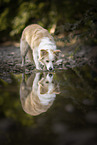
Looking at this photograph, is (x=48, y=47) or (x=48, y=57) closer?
(x=48, y=57)

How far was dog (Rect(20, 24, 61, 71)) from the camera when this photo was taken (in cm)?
300

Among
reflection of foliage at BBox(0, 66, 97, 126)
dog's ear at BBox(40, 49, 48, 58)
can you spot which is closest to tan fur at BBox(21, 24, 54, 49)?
dog's ear at BBox(40, 49, 48, 58)

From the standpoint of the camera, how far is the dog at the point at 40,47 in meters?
3.00

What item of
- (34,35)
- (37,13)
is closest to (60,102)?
(34,35)

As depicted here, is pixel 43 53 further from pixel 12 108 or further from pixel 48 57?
pixel 12 108

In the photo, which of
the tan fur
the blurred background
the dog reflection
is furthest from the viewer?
the blurred background

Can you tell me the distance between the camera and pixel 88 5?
713 centimetres

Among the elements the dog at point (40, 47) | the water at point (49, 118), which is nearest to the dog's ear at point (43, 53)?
the dog at point (40, 47)

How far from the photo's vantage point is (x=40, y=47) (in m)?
3.19

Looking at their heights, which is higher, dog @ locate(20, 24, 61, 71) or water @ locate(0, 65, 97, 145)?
dog @ locate(20, 24, 61, 71)

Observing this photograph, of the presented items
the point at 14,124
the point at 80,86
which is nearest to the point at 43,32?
the point at 80,86

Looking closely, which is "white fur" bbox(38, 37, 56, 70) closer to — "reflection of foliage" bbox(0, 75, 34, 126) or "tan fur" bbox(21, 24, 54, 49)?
"tan fur" bbox(21, 24, 54, 49)

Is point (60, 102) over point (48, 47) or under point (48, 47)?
under

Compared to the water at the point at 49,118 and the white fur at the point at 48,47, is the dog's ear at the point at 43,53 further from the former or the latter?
the water at the point at 49,118
